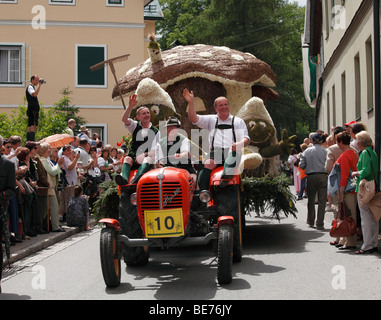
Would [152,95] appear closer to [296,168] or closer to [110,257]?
[110,257]

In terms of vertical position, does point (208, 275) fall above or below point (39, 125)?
below

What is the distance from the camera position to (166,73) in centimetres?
1285

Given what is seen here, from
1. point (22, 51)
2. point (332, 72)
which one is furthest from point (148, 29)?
point (332, 72)

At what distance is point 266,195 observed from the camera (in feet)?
33.6

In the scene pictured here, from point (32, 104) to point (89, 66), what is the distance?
14111 mm

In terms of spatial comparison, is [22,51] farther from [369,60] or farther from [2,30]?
[369,60]

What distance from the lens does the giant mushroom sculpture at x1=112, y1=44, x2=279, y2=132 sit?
1273 cm

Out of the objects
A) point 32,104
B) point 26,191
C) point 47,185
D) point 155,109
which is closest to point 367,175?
point 155,109

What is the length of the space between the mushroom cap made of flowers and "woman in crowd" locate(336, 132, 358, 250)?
3284 mm

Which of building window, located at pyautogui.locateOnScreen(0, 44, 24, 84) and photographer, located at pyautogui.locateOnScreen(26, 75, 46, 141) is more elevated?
building window, located at pyautogui.locateOnScreen(0, 44, 24, 84)

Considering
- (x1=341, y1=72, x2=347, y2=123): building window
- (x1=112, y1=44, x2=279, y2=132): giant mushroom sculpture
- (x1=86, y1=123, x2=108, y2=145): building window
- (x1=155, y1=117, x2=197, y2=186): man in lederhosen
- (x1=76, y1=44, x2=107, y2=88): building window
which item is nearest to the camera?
(x1=155, y1=117, x2=197, y2=186): man in lederhosen

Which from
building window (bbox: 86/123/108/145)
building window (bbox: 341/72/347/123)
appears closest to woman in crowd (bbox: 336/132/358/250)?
building window (bbox: 341/72/347/123)

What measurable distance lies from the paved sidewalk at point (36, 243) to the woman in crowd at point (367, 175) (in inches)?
209
